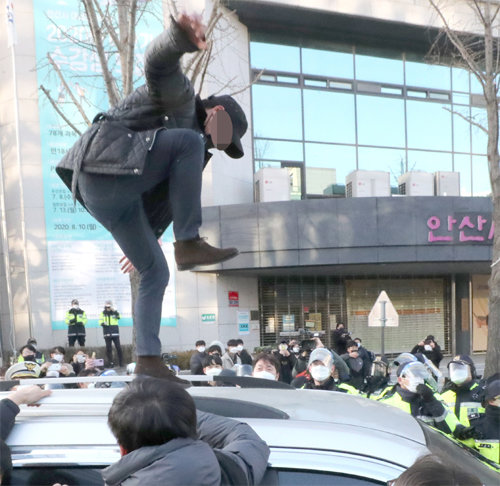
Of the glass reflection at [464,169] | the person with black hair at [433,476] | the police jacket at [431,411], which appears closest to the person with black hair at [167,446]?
the person with black hair at [433,476]

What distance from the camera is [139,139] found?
154 cm

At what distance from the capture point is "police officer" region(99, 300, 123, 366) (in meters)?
12.1

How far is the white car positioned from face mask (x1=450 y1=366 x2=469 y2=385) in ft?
11.1

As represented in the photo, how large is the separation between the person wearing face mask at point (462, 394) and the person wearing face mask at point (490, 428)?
0.25 metres

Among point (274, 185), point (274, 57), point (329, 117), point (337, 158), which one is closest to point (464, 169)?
point (337, 158)

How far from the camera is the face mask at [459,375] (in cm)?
459

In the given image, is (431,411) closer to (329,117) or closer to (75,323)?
(75,323)

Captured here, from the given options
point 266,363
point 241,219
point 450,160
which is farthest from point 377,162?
point 266,363

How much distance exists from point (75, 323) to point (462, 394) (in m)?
10.1

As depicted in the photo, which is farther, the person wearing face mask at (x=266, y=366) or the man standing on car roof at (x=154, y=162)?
the person wearing face mask at (x=266, y=366)

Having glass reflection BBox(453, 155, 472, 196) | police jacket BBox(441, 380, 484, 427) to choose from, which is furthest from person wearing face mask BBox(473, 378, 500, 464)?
glass reflection BBox(453, 155, 472, 196)

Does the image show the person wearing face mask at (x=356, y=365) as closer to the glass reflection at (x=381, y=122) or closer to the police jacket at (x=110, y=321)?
the police jacket at (x=110, y=321)

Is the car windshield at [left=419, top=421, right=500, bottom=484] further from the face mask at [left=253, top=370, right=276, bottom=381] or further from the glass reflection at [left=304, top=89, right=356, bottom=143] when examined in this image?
the glass reflection at [left=304, top=89, right=356, bottom=143]

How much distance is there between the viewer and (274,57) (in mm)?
16250
